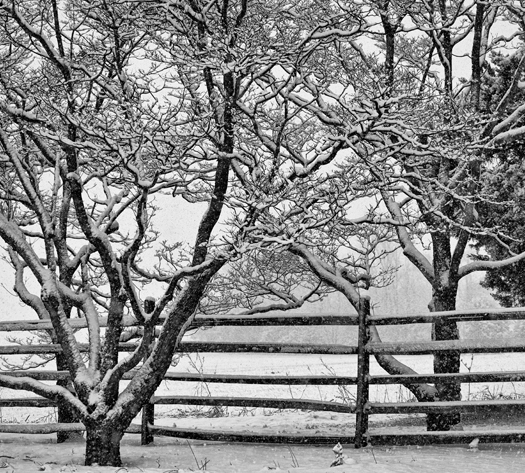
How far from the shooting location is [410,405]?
7.41 m

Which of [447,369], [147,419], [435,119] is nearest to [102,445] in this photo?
[147,419]

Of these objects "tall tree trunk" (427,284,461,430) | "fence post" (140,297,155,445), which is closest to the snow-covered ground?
"fence post" (140,297,155,445)

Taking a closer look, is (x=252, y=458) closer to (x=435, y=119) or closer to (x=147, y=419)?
(x=147, y=419)

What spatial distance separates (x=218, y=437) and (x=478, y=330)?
2790 cm

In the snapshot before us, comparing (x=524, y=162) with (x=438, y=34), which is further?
(x=524, y=162)

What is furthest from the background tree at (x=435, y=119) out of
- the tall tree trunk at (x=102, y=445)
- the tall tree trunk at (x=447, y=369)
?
the tall tree trunk at (x=102, y=445)

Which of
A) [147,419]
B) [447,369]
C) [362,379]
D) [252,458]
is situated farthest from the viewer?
[447,369]

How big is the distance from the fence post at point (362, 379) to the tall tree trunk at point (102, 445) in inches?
105

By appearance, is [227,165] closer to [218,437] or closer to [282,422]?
[218,437]

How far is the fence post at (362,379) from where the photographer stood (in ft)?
23.8

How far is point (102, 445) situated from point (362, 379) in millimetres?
2946

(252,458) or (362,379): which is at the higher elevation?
(362,379)

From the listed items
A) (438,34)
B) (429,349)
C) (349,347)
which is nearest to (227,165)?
(349,347)

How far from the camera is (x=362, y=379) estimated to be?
7336 mm
